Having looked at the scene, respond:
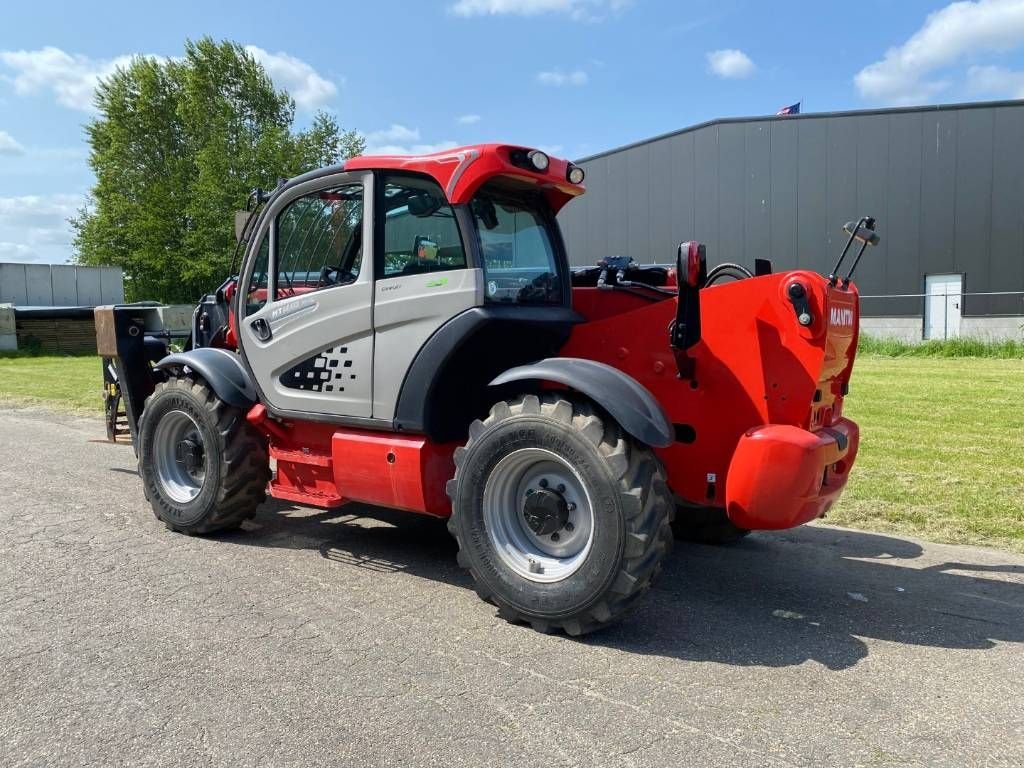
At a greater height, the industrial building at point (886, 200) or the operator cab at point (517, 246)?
the industrial building at point (886, 200)

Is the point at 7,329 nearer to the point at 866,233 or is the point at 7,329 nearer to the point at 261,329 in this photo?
the point at 261,329

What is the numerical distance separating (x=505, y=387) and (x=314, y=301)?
140 centimetres

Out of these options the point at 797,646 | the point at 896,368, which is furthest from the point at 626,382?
the point at 896,368

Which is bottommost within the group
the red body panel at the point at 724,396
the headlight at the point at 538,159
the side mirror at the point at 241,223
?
the red body panel at the point at 724,396

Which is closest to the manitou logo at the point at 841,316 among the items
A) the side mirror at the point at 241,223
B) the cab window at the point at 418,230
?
the cab window at the point at 418,230

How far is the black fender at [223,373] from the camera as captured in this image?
18.0 feet

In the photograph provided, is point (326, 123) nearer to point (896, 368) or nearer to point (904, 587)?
point (896, 368)

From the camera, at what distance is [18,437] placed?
10.1m

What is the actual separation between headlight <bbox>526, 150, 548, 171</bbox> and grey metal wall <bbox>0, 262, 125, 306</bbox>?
34.5 m

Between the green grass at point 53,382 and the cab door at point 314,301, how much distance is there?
8529mm

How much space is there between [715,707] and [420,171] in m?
3.07

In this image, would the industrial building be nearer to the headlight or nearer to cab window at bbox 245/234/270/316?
the headlight

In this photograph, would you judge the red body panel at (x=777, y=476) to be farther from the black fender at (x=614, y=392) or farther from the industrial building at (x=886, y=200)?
the industrial building at (x=886, y=200)

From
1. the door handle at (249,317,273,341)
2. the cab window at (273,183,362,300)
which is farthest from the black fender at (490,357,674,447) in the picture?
the door handle at (249,317,273,341)
